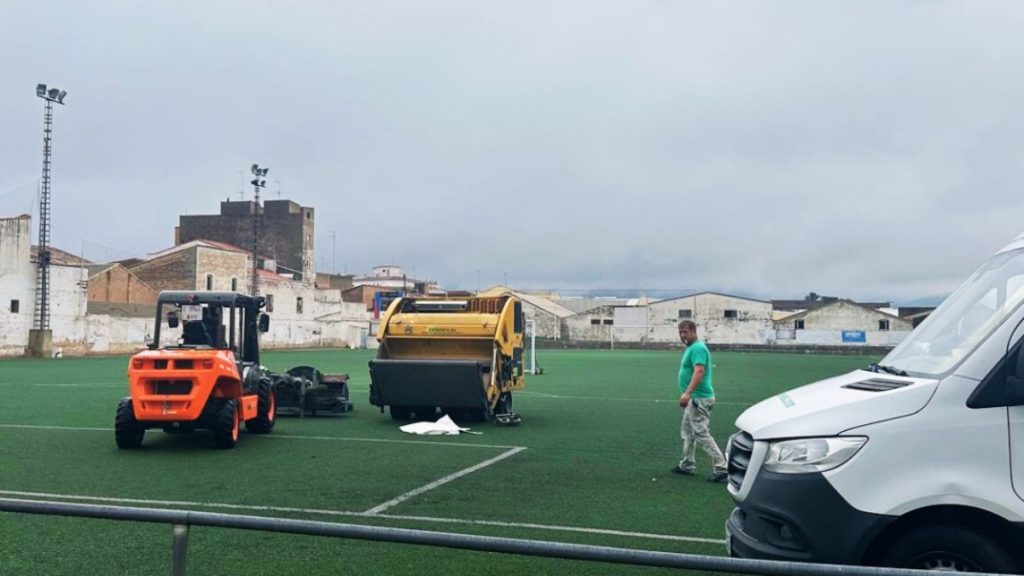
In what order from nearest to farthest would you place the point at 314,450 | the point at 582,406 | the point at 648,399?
1. the point at 314,450
2. the point at 582,406
3. the point at 648,399

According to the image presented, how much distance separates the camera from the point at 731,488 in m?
5.27

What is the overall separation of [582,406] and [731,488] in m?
14.9

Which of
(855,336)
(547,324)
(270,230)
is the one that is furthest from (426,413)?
(270,230)

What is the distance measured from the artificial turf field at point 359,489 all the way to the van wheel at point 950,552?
1207 millimetres

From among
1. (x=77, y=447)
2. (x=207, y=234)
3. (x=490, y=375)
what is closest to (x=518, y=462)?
(x=490, y=375)

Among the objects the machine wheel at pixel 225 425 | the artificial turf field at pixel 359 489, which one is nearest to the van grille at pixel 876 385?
the artificial turf field at pixel 359 489

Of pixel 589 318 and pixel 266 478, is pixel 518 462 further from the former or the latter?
pixel 589 318

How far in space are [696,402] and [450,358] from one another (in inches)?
265

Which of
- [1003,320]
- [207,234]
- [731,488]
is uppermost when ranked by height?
[207,234]

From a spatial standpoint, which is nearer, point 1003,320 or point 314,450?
point 1003,320

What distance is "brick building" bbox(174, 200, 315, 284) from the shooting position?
3733 inches

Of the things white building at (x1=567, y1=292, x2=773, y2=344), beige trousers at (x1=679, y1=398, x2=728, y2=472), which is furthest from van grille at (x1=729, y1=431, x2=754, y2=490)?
white building at (x1=567, y1=292, x2=773, y2=344)

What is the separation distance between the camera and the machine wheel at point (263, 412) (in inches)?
564

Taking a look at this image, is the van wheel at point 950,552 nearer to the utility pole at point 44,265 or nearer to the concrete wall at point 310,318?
the utility pole at point 44,265
